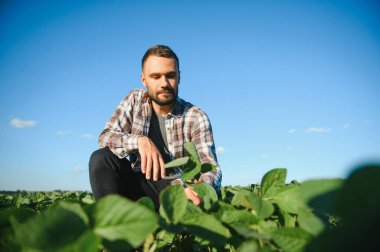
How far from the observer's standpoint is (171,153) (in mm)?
3498

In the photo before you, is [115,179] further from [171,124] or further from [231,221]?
[231,221]

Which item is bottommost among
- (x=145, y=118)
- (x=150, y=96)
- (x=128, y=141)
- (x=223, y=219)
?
(x=223, y=219)

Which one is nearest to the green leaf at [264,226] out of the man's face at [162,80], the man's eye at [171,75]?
the man's face at [162,80]

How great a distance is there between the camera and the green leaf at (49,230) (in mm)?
471

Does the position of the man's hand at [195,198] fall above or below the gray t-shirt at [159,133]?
below

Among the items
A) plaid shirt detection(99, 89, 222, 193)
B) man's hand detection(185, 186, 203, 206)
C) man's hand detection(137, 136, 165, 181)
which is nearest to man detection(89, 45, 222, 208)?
plaid shirt detection(99, 89, 222, 193)

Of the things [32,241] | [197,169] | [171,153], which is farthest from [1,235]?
[171,153]

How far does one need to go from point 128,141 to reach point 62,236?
75.8 inches

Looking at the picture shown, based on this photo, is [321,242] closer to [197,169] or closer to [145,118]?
[197,169]

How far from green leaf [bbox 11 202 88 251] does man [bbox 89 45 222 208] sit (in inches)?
75.9

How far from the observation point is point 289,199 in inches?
32.0

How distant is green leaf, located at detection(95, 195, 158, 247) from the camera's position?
552 mm

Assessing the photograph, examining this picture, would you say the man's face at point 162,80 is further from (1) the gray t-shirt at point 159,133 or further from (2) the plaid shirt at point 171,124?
(1) the gray t-shirt at point 159,133

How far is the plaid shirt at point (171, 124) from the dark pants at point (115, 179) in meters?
0.19
